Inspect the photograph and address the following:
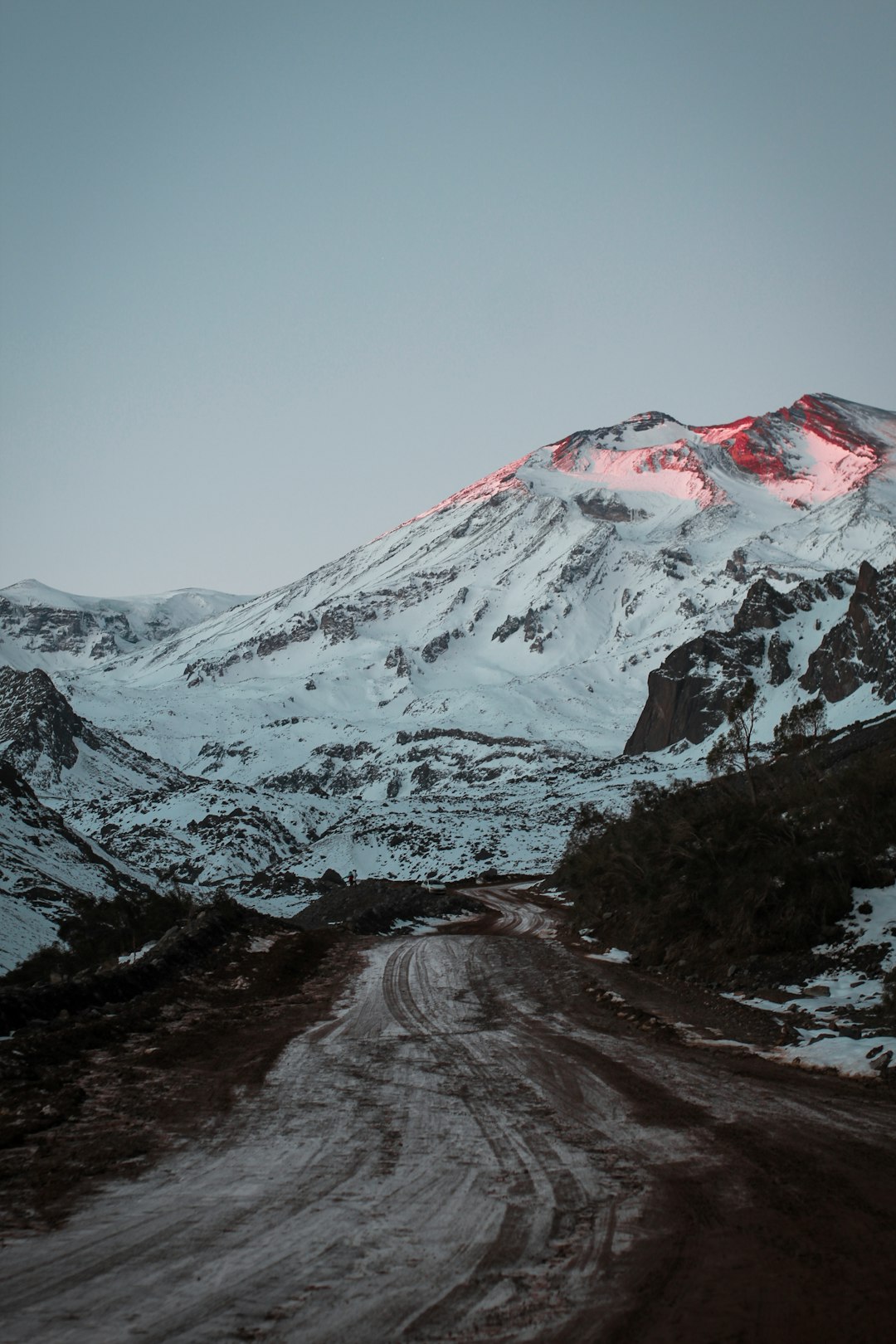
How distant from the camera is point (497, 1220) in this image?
446 cm

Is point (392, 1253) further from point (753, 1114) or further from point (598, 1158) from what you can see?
point (753, 1114)

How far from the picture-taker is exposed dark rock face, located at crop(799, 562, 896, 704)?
4124 inches

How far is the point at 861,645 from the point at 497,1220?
120 meters

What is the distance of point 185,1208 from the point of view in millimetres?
4516

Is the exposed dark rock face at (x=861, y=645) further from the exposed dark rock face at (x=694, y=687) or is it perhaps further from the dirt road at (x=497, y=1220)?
the dirt road at (x=497, y=1220)

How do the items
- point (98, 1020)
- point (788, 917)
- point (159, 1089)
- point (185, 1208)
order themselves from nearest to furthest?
point (185, 1208) → point (159, 1089) → point (98, 1020) → point (788, 917)

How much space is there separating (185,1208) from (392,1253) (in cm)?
122

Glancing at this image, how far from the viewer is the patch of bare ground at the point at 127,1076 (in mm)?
5070

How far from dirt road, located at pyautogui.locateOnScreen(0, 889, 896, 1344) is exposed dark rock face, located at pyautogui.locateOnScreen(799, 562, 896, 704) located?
10217 cm

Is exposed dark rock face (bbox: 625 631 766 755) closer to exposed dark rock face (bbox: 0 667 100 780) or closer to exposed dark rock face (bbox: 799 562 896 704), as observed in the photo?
exposed dark rock face (bbox: 799 562 896 704)

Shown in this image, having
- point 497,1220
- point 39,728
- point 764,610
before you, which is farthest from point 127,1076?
point 764,610

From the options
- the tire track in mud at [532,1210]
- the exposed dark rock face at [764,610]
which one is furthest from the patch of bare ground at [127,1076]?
the exposed dark rock face at [764,610]

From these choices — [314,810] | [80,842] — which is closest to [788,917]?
[80,842]

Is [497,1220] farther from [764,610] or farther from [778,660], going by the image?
[764,610]
